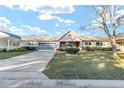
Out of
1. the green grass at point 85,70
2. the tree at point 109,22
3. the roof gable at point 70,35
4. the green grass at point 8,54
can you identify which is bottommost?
the green grass at point 85,70

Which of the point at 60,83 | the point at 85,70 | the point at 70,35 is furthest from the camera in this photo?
the point at 70,35

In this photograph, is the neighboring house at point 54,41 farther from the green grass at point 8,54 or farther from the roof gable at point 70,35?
the green grass at point 8,54

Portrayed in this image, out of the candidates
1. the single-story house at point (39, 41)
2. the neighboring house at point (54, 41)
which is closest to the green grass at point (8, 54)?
the single-story house at point (39, 41)

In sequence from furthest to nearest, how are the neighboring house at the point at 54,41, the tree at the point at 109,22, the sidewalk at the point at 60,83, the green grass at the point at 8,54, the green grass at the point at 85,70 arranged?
the green grass at the point at 8,54 → the neighboring house at the point at 54,41 → the tree at the point at 109,22 → the green grass at the point at 85,70 → the sidewalk at the point at 60,83

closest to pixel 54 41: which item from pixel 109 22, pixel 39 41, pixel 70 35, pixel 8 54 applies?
pixel 39 41

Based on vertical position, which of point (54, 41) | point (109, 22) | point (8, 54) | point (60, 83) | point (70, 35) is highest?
point (109, 22)

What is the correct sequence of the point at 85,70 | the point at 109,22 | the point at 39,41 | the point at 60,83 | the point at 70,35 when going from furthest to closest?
1. the point at 70,35
2. the point at 39,41
3. the point at 109,22
4. the point at 85,70
5. the point at 60,83

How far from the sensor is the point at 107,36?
48.9ft

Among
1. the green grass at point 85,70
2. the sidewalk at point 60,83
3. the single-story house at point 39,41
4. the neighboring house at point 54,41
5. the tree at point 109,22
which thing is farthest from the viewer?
the neighboring house at point 54,41

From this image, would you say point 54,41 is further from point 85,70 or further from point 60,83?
point 60,83

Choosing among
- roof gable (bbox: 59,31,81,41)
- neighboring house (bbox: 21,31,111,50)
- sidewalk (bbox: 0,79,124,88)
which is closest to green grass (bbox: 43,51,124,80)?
sidewalk (bbox: 0,79,124,88)

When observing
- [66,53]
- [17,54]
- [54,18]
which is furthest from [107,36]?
[54,18]

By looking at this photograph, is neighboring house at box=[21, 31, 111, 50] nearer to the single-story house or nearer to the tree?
the single-story house
